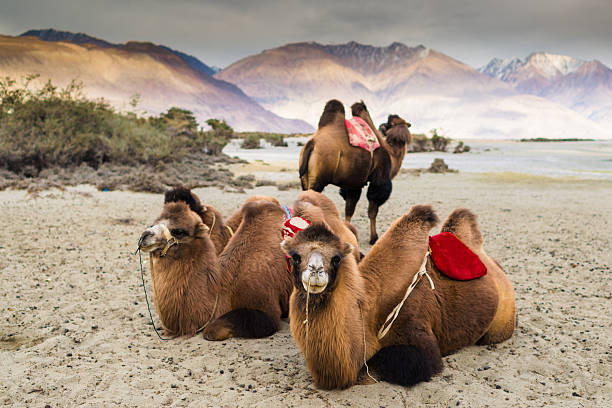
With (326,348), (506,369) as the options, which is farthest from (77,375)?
(506,369)

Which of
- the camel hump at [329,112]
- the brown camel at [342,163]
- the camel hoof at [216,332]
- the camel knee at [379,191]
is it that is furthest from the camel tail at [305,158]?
the camel hoof at [216,332]

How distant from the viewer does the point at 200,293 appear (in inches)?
157

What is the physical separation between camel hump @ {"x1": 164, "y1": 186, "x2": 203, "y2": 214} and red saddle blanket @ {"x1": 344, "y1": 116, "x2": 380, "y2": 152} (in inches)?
157

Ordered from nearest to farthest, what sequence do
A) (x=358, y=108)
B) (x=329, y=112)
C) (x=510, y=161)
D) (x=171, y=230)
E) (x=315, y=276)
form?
1. (x=315, y=276)
2. (x=171, y=230)
3. (x=329, y=112)
4. (x=358, y=108)
5. (x=510, y=161)

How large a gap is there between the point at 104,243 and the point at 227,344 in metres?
4.48

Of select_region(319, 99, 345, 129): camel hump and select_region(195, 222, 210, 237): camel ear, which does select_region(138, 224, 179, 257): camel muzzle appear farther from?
select_region(319, 99, 345, 129): camel hump

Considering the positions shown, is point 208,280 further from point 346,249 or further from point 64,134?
point 64,134

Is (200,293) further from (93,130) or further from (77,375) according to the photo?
(93,130)

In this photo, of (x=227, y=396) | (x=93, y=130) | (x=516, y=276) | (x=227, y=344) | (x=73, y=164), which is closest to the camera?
(x=227, y=396)

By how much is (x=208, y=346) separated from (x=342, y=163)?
4.57 metres

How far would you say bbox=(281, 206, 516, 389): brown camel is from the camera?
2820mm

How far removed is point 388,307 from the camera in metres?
3.23

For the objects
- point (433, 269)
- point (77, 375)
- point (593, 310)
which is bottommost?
point (77, 375)

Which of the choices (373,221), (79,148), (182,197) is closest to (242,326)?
(182,197)
